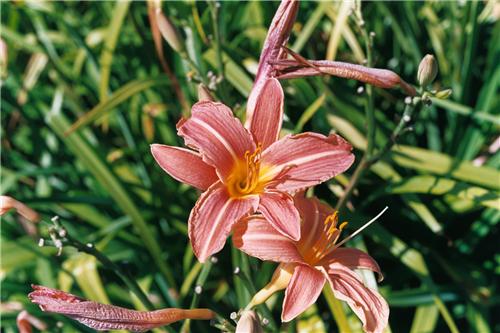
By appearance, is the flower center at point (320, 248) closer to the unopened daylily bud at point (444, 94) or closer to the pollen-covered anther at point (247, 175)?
the pollen-covered anther at point (247, 175)

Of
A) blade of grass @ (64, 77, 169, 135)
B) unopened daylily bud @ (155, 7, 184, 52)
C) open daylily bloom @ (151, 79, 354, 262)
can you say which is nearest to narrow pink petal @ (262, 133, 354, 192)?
open daylily bloom @ (151, 79, 354, 262)

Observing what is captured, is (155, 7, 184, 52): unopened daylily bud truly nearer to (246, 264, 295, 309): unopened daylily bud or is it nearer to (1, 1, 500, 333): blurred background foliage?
(1, 1, 500, 333): blurred background foliage

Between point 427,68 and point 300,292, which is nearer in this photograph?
point 300,292

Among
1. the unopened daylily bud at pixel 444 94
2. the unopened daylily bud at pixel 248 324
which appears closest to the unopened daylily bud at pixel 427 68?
the unopened daylily bud at pixel 444 94

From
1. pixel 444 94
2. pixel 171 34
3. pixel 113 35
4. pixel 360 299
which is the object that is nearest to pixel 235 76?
pixel 171 34

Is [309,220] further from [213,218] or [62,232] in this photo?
[62,232]
